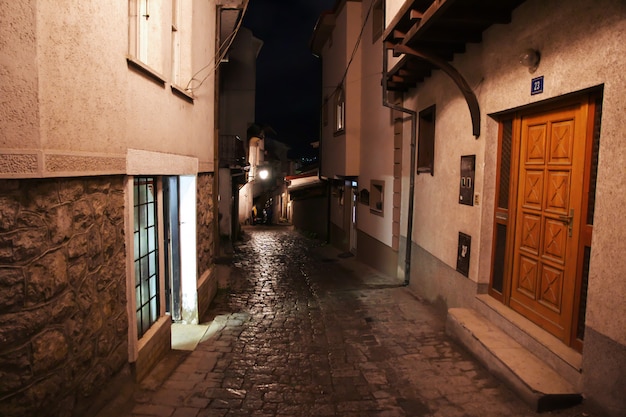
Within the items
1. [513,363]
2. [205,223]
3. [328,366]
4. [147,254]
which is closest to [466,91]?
[513,363]

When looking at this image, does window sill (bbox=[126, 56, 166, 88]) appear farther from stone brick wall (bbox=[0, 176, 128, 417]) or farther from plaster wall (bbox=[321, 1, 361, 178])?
plaster wall (bbox=[321, 1, 361, 178])

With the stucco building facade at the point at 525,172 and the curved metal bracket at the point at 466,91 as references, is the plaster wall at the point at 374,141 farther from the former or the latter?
the curved metal bracket at the point at 466,91

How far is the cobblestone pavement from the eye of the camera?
4.32m

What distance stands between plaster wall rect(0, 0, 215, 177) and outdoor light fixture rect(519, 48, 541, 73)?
169 inches

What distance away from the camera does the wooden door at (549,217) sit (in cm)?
→ 428

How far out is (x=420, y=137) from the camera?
29.8ft

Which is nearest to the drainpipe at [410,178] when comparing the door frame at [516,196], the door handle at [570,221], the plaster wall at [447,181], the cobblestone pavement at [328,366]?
the plaster wall at [447,181]

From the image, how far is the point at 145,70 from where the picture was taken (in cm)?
463

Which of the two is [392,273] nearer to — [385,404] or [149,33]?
[385,404]

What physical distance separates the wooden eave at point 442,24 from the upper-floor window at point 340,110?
7.35m

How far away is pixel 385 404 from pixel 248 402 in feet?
4.81

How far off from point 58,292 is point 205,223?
16.1 feet

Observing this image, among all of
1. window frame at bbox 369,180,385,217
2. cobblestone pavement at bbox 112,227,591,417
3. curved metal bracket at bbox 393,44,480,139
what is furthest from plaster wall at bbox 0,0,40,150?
window frame at bbox 369,180,385,217

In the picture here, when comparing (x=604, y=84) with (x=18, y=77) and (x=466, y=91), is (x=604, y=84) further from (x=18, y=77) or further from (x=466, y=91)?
(x=18, y=77)
